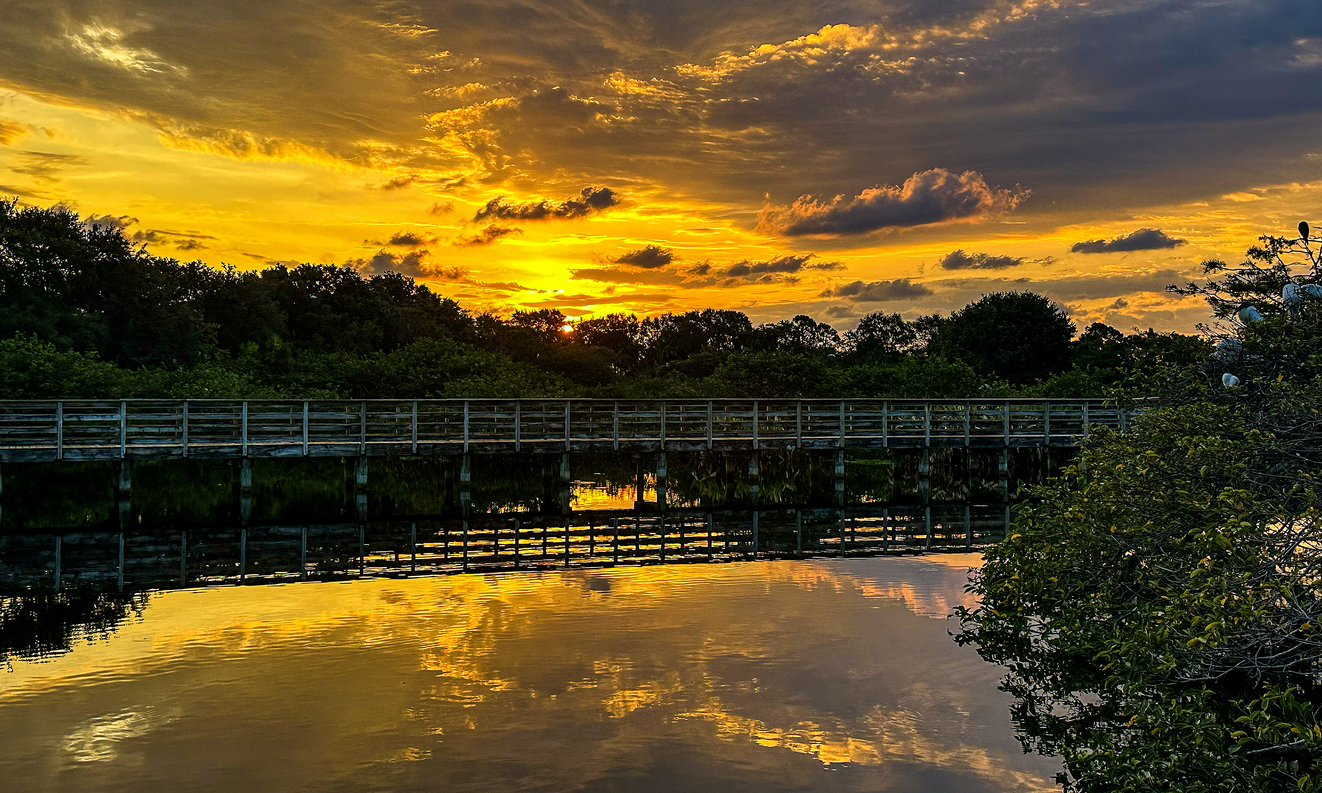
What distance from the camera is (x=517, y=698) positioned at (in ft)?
34.0

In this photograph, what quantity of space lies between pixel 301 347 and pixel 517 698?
2048 inches

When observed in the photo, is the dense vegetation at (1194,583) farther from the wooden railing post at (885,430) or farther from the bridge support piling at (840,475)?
the wooden railing post at (885,430)

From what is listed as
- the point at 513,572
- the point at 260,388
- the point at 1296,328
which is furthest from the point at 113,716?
the point at 260,388

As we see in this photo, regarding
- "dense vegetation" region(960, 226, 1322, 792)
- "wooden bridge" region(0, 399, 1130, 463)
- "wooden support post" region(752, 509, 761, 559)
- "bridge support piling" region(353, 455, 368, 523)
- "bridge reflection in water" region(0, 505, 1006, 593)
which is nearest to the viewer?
"dense vegetation" region(960, 226, 1322, 792)

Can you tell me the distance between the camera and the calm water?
8.60 meters

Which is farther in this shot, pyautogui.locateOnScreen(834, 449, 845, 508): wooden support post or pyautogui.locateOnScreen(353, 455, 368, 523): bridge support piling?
pyautogui.locateOnScreen(834, 449, 845, 508): wooden support post

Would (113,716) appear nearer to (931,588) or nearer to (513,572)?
(513,572)

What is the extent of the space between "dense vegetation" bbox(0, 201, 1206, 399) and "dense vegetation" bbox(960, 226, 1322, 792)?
54.8ft

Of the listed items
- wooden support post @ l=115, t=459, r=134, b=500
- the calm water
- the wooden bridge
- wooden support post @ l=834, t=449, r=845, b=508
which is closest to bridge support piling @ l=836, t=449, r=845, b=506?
wooden support post @ l=834, t=449, r=845, b=508

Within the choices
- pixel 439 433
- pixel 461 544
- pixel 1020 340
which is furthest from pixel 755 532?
pixel 1020 340

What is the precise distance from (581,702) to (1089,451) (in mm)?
6045

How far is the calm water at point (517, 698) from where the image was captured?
860 cm

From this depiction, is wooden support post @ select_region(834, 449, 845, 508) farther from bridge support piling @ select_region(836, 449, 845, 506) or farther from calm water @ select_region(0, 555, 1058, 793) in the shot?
calm water @ select_region(0, 555, 1058, 793)

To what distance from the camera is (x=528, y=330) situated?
3044 inches
